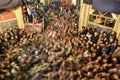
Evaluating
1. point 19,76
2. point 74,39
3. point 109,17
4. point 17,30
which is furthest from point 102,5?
point 19,76

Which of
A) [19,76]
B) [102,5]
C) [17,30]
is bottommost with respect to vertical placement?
[19,76]

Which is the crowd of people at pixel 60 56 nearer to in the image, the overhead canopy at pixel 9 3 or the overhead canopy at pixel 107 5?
the overhead canopy at pixel 107 5

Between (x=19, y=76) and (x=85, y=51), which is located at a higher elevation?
(x=85, y=51)

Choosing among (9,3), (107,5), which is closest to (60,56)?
(107,5)

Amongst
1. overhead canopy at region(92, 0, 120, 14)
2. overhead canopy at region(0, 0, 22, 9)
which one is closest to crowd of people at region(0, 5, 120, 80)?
overhead canopy at region(92, 0, 120, 14)

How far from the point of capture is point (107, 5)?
973 cm

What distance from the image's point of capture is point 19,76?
729 centimetres

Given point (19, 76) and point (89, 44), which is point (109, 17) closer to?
point (89, 44)

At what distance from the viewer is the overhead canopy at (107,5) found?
371 inches

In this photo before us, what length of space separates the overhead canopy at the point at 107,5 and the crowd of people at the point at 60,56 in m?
1.41

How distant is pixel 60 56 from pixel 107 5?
4.21 metres

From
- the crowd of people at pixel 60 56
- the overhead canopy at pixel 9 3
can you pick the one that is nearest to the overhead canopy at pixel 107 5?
the crowd of people at pixel 60 56

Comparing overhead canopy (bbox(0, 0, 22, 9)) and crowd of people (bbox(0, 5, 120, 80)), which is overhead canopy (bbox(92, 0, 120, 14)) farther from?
overhead canopy (bbox(0, 0, 22, 9))

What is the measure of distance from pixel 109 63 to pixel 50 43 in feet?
11.7
